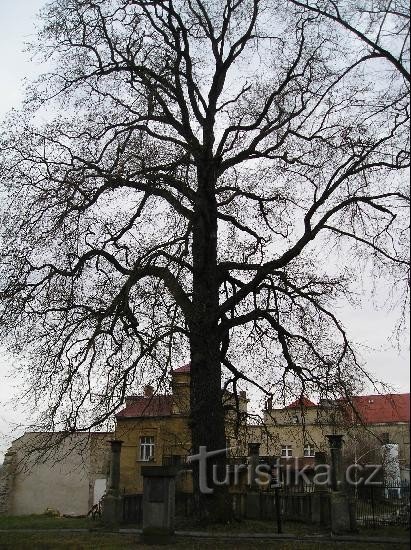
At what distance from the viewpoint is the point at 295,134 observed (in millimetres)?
16812

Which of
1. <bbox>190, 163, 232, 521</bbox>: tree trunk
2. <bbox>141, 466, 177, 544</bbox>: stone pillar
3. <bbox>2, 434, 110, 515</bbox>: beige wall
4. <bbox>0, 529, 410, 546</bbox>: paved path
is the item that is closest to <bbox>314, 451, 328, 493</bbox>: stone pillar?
<bbox>0, 529, 410, 546</bbox>: paved path

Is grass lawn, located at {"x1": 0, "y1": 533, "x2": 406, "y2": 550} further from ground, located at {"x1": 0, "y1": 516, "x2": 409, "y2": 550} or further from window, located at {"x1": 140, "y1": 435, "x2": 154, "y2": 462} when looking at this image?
window, located at {"x1": 140, "y1": 435, "x2": 154, "y2": 462}

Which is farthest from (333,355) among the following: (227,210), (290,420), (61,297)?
(61,297)

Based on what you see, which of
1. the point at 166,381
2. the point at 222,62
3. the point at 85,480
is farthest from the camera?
the point at 85,480

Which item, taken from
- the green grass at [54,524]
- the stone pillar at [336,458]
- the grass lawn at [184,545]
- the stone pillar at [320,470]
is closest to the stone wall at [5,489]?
the green grass at [54,524]

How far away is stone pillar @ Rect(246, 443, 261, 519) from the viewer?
18281 mm

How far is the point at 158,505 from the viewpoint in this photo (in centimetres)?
1270

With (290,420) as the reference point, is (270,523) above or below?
below

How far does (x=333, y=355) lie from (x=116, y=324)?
18.5 feet

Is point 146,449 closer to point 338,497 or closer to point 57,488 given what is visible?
point 57,488

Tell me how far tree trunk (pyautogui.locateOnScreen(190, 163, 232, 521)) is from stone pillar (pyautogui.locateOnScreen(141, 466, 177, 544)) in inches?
58.1

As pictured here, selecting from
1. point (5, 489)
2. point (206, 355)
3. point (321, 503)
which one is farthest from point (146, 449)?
point (206, 355)

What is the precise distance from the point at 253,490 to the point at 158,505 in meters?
7.25

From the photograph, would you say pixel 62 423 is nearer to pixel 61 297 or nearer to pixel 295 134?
pixel 61 297
